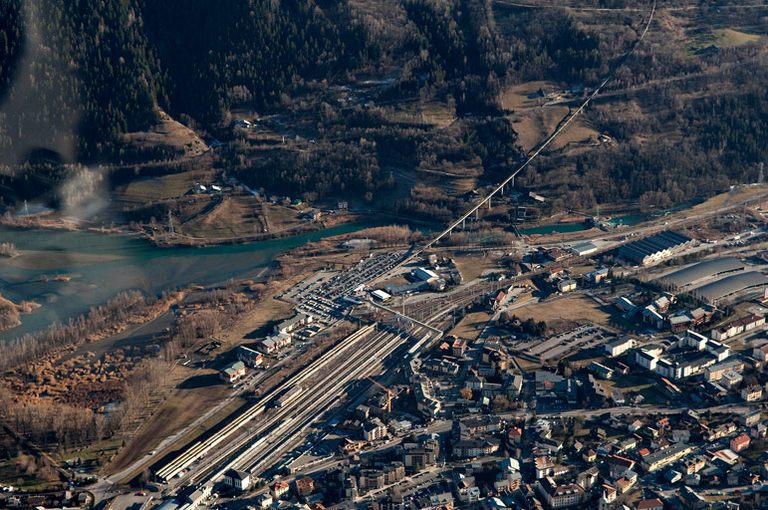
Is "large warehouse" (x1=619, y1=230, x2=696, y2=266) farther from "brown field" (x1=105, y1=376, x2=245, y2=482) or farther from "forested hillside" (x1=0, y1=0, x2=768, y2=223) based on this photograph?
"brown field" (x1=105, y1=376, x2=245, y2=482)

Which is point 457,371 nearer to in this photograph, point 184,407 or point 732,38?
point 184,407

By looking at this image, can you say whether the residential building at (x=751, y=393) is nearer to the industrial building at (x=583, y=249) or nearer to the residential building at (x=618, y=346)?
the residential building at (x=618, y=346)

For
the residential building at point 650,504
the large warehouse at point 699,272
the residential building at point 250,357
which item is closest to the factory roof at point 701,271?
the large warehouse at point 699,272

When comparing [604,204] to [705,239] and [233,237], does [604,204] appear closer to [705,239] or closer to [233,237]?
[705,239]

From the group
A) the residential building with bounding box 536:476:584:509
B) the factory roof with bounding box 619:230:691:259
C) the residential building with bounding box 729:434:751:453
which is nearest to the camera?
the residential building with bounding box 536:476:584:509

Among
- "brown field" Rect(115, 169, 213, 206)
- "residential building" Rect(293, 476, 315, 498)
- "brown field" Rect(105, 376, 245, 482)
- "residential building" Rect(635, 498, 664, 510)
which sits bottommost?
"residential building" Rect(635, 498, 664, 510)

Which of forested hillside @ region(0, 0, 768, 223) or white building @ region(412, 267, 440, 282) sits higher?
forested hillside @ region(0, 0, 768, 223)

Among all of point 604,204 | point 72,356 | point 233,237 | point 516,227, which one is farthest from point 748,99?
point 72,356

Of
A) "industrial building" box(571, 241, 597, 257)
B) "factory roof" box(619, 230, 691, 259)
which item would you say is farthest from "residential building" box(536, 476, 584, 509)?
"industrial building" box(571, 241, 597, 257)
